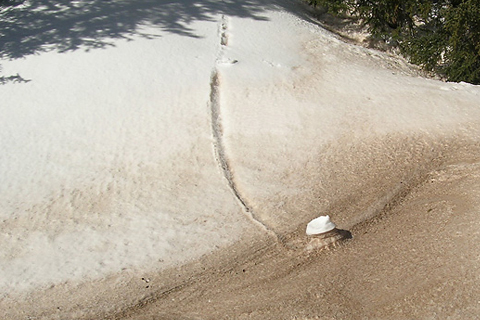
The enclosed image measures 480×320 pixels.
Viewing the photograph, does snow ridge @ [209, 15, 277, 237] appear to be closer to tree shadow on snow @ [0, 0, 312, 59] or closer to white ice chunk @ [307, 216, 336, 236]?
white ice chunk @ [307, 216, 336, 236]

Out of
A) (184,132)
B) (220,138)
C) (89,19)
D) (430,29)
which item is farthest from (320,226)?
(430,29)

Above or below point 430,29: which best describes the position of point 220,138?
below

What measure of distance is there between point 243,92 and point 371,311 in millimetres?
2824

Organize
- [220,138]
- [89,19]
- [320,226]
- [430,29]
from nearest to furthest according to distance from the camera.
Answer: [320,226], [220,138], [89,19], [430,29]

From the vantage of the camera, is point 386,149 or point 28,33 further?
point 28,33

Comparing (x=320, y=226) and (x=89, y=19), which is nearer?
(x=320, y=226)

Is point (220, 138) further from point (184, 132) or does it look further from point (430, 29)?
point (430, 29)

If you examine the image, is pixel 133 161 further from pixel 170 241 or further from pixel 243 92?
pixel 243 92

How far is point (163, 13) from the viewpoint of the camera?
6.71 metres

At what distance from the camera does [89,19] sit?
21.4 feet

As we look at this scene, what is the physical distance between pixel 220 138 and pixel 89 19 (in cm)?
259

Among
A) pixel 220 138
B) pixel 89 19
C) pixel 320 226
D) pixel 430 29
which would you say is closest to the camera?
pixel 320 226

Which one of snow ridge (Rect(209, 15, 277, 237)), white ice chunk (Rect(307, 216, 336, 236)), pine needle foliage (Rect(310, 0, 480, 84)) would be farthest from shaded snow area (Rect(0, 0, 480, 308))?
pine needle foliage (Rect(310, 0, 480, 84))

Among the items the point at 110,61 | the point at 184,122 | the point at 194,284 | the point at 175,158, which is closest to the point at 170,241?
the point at 194,284
